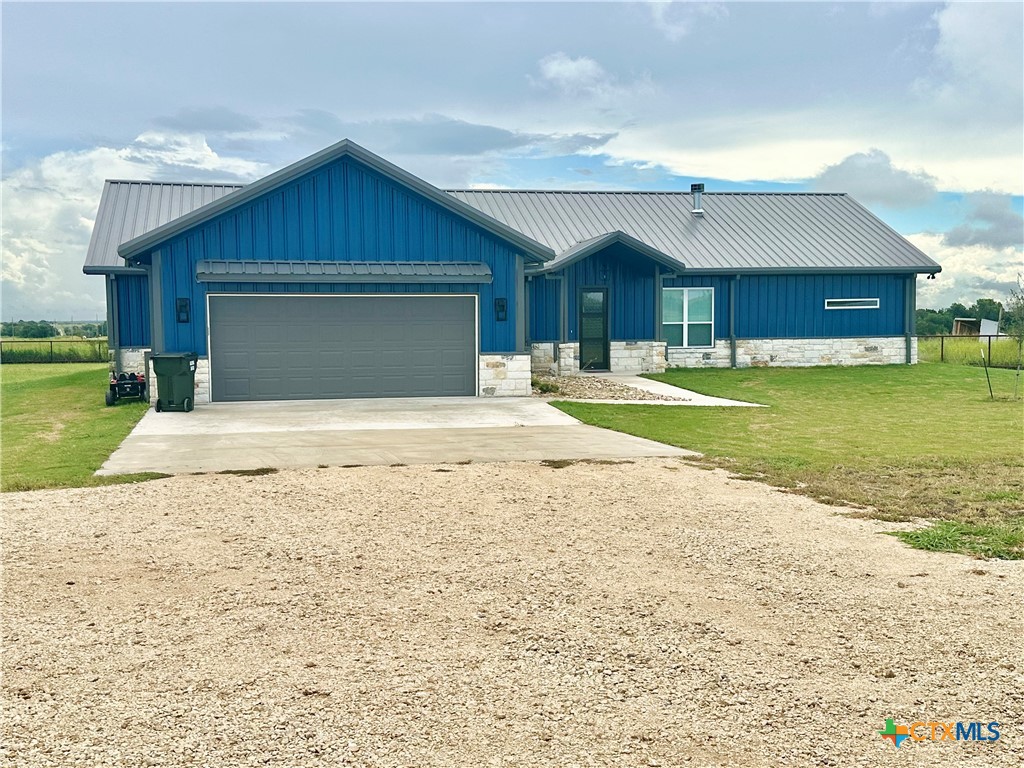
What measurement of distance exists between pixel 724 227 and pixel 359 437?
19.1m

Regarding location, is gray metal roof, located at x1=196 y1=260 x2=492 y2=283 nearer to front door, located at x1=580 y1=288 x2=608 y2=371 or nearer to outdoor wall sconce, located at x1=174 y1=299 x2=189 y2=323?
outdoor wall sconce, located at x1=174 y1=299 x2=189 y2=323

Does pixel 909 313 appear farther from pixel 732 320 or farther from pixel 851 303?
pixel 732 320

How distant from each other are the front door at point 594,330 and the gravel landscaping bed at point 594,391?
2907 mm

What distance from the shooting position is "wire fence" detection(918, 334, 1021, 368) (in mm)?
30688

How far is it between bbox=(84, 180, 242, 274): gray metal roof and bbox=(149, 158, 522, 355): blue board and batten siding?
5112 mm

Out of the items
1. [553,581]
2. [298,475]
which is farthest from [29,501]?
[553,581]

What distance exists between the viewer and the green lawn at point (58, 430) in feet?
33.0

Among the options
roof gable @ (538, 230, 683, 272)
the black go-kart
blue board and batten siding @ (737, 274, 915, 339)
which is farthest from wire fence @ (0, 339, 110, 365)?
blue board and batten siding @ (737, 274, 915, 339)

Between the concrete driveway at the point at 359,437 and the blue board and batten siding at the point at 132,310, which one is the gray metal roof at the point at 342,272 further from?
the blue board and batten siding at the point at 132,310

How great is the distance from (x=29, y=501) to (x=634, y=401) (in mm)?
12295

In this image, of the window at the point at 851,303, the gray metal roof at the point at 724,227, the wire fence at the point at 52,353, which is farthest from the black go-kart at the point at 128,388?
the wire fence at the point at 52,353

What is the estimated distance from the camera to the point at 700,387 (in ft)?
71.2

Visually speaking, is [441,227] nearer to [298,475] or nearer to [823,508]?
[298,475]

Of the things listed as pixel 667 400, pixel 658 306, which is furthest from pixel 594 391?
pixel 658 306
